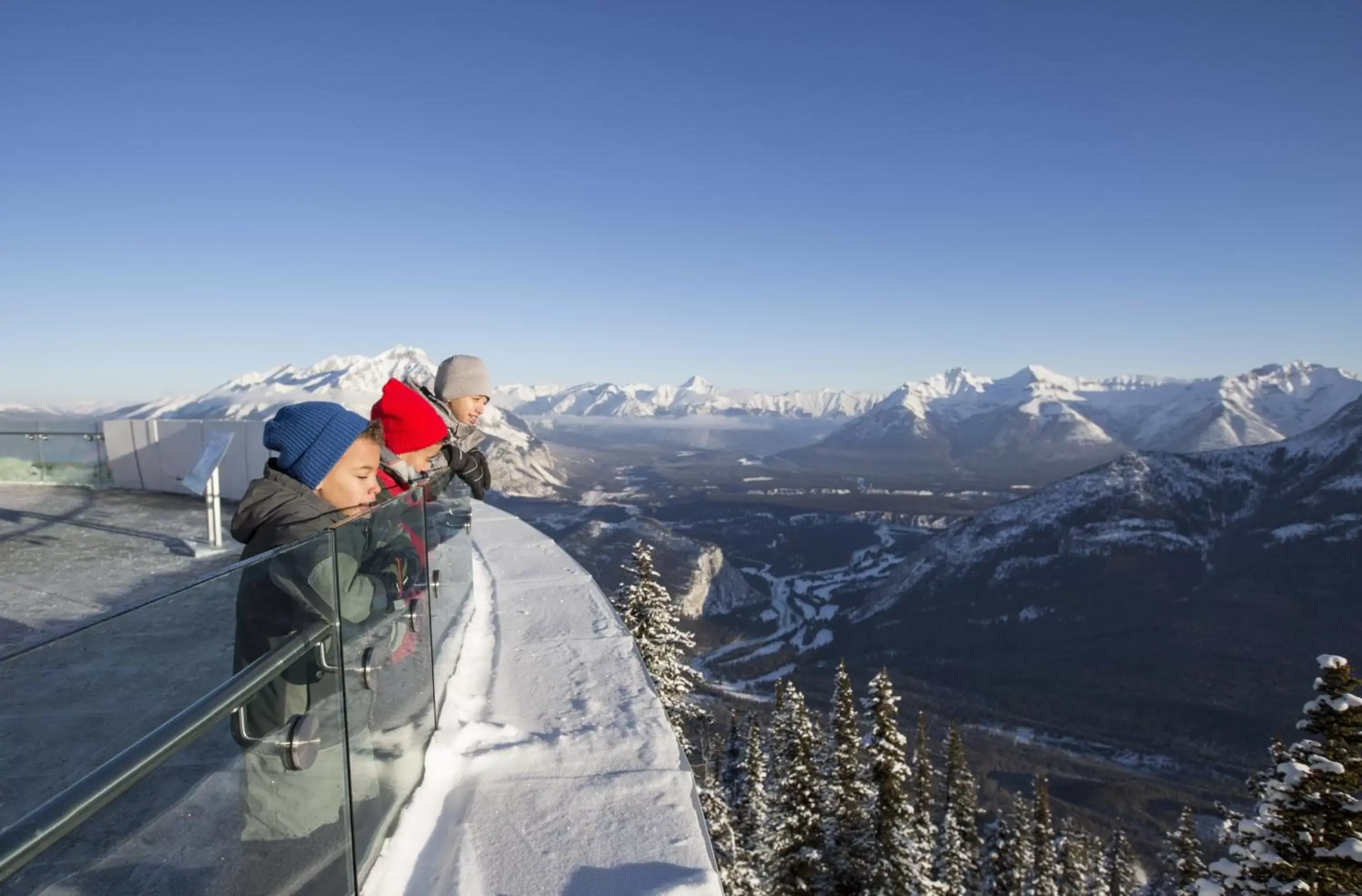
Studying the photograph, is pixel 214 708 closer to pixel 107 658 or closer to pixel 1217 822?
pixel 107 658

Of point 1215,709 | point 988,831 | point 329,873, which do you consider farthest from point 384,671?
point 1215,709

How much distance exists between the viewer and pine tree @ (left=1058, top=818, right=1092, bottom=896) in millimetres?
32875

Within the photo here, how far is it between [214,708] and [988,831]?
39.1 meters

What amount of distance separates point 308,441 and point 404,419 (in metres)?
1.84

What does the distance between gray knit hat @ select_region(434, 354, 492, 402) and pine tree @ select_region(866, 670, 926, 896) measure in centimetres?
1615

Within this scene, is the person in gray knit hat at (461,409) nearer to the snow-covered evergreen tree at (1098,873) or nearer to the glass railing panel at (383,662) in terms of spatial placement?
the glass railing panel at (383,662)

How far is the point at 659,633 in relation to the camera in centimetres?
1287

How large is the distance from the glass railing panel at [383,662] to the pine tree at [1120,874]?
4614 centimetres

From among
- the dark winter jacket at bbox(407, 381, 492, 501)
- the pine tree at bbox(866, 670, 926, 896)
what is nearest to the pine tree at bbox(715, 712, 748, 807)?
the pine tree at bbox(866, 670, 926, 896)

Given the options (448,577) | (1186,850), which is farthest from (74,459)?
(1186,850)

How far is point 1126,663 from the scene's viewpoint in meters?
165

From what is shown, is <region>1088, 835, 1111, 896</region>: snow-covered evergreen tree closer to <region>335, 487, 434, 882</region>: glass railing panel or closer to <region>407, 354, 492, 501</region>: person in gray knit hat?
<region>407, 354, 492, 501</region>: person in gray knit hat

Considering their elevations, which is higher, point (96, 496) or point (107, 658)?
point (107, 658)

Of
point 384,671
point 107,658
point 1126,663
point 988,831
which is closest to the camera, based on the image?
point 107,658
